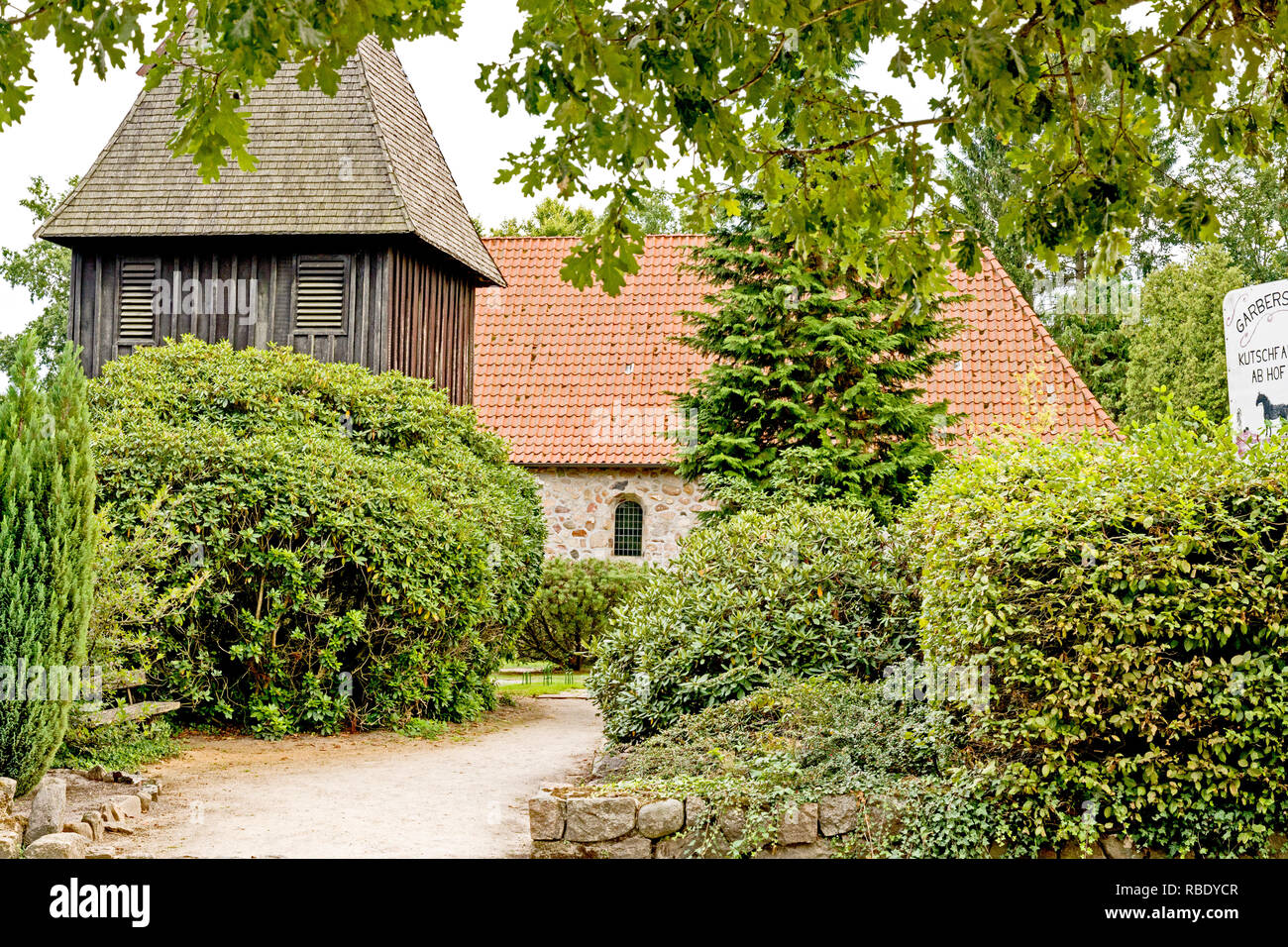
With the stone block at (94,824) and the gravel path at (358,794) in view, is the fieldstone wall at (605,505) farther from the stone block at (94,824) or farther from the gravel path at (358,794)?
the stone block at (94,824)

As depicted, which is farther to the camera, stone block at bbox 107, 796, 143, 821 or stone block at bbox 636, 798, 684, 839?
stone block at bbox 107, 796, 143, 821

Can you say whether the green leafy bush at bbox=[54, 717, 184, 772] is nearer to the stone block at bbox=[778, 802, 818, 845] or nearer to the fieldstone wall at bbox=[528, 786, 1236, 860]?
the fieldstone wall at bbox=[528, 786, 1236, 860]

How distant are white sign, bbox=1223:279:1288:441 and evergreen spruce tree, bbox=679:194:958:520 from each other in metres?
4.33

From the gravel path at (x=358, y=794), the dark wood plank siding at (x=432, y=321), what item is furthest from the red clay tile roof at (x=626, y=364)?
the gravel path at (x=358, y=794)

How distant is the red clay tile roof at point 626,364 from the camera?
19.1m

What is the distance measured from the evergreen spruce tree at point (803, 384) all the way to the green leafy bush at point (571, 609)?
3.04m

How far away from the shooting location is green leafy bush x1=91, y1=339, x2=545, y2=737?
9133 mm

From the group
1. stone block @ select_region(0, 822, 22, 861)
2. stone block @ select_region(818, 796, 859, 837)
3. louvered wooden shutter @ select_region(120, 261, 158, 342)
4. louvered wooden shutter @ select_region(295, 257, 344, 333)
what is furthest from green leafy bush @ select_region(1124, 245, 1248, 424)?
stone block @ select_region(0, 822, 22, 861)

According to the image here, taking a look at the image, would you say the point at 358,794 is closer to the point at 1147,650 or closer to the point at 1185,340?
the point at 1147,650

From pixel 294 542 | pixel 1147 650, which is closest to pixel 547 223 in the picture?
pixel 294 542

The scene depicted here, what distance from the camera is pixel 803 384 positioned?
12.9m

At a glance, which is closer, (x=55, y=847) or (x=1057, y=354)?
(x=55, y=847)

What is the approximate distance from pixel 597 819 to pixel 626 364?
15.2 meters

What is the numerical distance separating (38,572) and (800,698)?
4.45m
